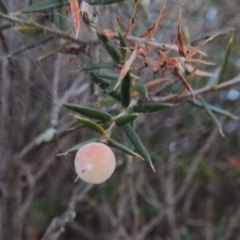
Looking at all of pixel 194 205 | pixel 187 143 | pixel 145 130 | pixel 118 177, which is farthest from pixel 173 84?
pixel 194 205

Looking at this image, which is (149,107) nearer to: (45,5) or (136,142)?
(136,142)

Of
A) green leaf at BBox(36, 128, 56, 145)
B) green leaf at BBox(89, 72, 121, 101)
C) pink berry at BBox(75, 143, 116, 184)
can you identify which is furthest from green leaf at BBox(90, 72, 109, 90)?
green leaf at BBox(36, 128, 56, 145)

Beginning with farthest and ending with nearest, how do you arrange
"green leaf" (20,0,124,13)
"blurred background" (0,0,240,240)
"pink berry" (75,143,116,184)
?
"blurred background" (0,0,240,240) → "green leaf" (20,0,124,13) → "pink berry" (75,143,116,184)

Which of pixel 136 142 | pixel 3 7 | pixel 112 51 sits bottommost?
pixel 136 142

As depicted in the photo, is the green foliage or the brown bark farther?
the brown bark

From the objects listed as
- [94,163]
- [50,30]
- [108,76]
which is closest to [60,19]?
[50,30]

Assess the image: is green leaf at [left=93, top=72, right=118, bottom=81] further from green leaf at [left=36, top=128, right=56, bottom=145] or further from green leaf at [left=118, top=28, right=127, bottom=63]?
green leaf at [left=36, top=128, right=56, bottom=145]
